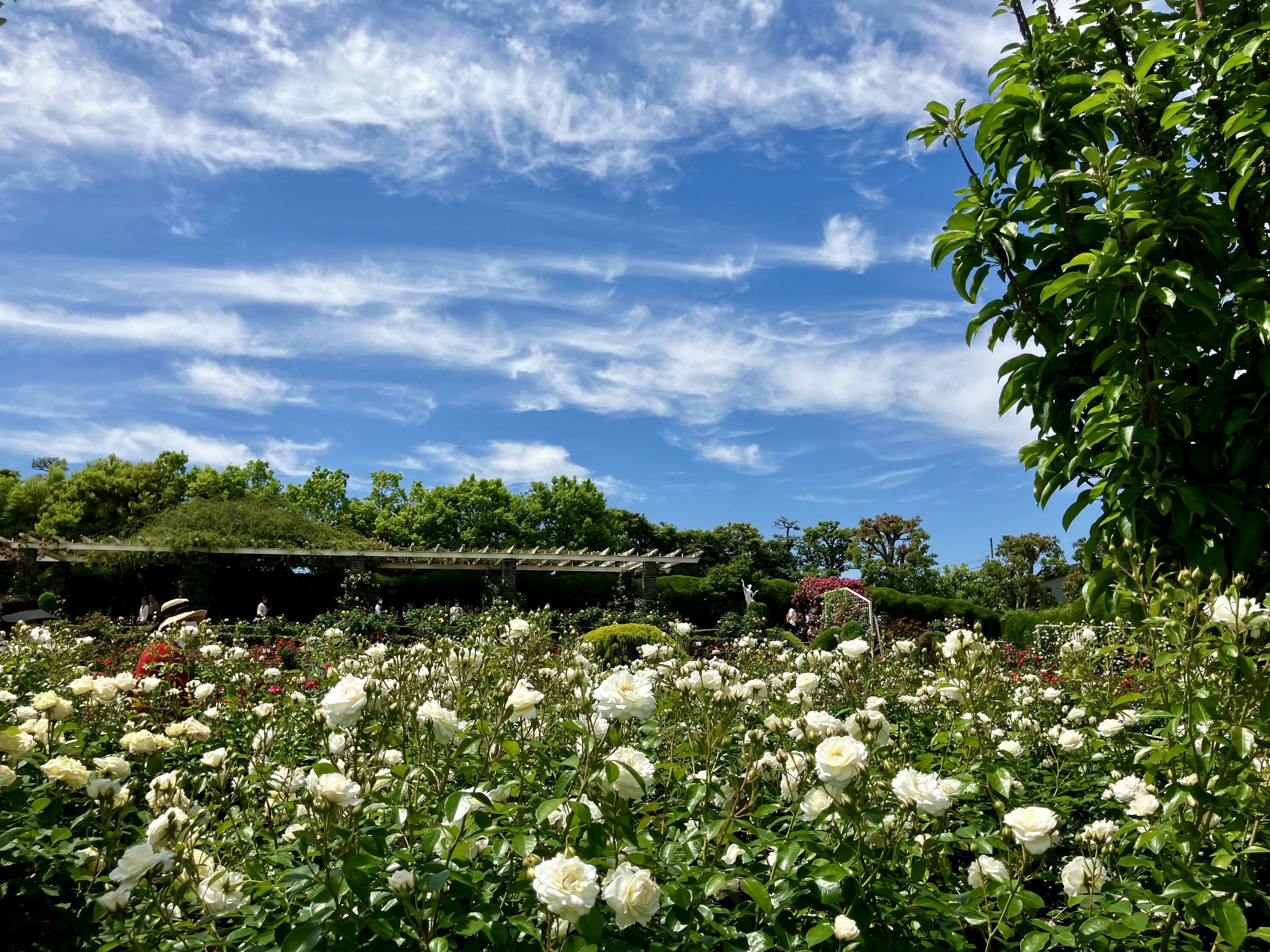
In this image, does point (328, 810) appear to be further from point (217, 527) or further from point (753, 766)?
point (217, 527)

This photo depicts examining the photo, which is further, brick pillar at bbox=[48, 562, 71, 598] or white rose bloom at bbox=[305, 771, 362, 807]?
brick pillar at bbox=[48, 562, 71, 598]

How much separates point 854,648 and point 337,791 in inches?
91.9

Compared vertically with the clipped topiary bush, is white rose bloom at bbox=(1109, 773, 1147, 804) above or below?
below

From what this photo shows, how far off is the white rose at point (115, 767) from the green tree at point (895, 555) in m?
34.3

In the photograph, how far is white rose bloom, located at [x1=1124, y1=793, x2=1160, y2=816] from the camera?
1.90 metres

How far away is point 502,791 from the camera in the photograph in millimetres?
1911

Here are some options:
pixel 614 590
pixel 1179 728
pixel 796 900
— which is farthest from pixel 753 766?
pixel 614 590

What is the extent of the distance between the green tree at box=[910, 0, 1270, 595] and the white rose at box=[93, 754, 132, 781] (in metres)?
3.32

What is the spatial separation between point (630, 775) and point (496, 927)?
16.1 inches

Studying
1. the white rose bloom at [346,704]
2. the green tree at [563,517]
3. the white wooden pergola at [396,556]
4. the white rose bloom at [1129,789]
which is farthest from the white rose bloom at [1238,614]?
the green tree at [563,517]

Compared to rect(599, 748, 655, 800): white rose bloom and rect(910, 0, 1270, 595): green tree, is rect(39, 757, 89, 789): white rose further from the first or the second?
rect(910, 0, 1270, 595): green tree

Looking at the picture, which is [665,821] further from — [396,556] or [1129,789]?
[396,556]

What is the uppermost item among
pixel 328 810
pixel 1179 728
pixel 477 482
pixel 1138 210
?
pixel 477 482

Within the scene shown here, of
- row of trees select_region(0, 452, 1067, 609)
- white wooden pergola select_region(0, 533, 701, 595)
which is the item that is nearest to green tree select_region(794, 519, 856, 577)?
row of trees select_region(0, 452, 1067, 609)
